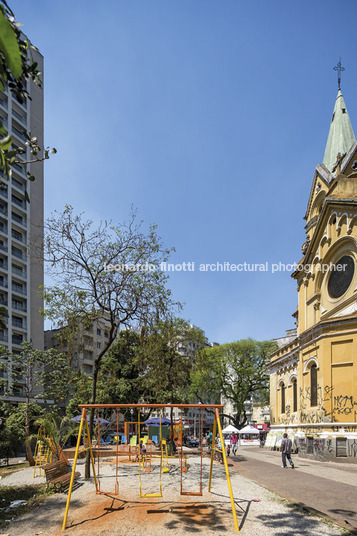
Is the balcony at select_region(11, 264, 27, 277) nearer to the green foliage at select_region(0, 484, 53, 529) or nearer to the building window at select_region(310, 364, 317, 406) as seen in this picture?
the building window at select_region(310, 364, 317, 406)

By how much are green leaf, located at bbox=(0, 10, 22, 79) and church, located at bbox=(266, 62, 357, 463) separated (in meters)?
25.2

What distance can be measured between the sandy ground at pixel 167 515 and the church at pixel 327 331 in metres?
13.9

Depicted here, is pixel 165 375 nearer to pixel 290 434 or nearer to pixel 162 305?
pixel 162 305

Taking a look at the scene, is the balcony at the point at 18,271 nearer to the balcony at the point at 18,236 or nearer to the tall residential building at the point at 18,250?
the tall residential building at the point at 18,250

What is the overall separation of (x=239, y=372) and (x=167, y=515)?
4771 centimetres

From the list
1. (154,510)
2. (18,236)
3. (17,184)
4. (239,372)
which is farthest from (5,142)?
(239,372)

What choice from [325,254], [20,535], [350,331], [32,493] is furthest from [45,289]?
[325,254]

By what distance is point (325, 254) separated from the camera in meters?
30.0

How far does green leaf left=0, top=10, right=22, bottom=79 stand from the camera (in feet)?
5.91

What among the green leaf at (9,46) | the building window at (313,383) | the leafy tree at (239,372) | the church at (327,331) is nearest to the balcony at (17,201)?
the leafy tree at (239,372)

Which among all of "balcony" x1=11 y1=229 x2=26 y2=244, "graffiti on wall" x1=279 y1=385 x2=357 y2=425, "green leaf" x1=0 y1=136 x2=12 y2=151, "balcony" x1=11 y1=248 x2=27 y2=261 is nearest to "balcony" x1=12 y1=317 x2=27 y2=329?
"balcony" x1=11 y1=248 x2=27 y2=261

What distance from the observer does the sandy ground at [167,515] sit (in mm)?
8398

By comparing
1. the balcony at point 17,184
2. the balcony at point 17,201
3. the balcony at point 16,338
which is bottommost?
the balcony at point 16,338

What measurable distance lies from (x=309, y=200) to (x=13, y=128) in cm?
3536
